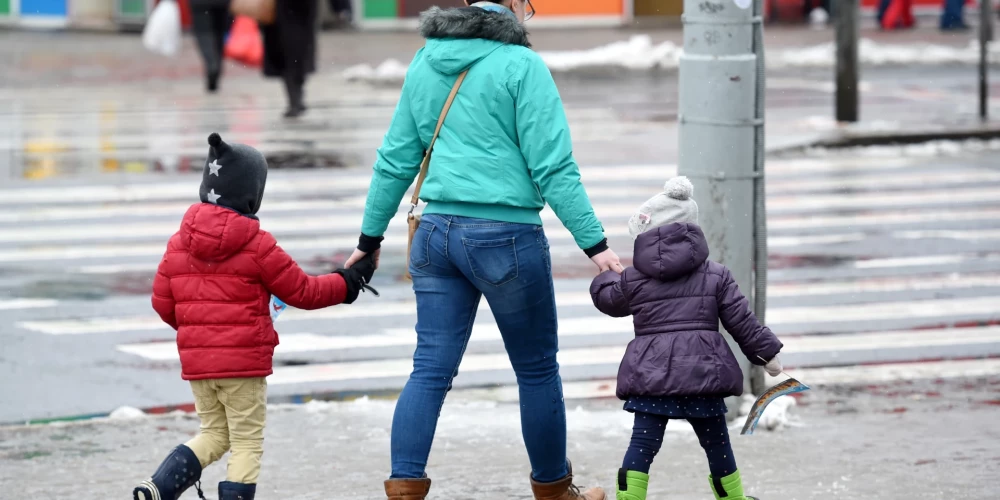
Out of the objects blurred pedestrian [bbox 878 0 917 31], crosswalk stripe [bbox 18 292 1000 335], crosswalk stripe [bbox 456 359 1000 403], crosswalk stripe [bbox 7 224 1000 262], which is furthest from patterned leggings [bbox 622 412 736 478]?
blurred pedestrian [bbox 878 0 917 31]

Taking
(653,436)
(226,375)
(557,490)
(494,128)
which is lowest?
(557,490)

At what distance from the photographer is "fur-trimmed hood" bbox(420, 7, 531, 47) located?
4.89m

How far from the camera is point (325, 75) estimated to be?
22516mm

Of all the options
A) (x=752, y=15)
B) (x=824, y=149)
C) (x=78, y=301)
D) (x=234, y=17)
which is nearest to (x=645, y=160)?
(x=824, y=149)

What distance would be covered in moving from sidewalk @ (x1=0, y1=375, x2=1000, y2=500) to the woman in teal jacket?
64cm

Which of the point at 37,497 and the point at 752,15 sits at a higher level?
the point at 752,15

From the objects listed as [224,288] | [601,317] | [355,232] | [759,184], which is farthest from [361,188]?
[224,288]

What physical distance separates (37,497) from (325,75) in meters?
17.3

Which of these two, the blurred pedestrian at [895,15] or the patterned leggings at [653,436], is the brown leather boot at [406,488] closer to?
the patterned leggings at [653,436]

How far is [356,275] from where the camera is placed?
516cm

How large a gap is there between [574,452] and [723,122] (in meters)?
1.43

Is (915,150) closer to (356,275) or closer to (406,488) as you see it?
(356,275)

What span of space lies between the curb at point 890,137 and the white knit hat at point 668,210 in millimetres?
10870

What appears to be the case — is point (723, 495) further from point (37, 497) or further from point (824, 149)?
point (824, 149)
